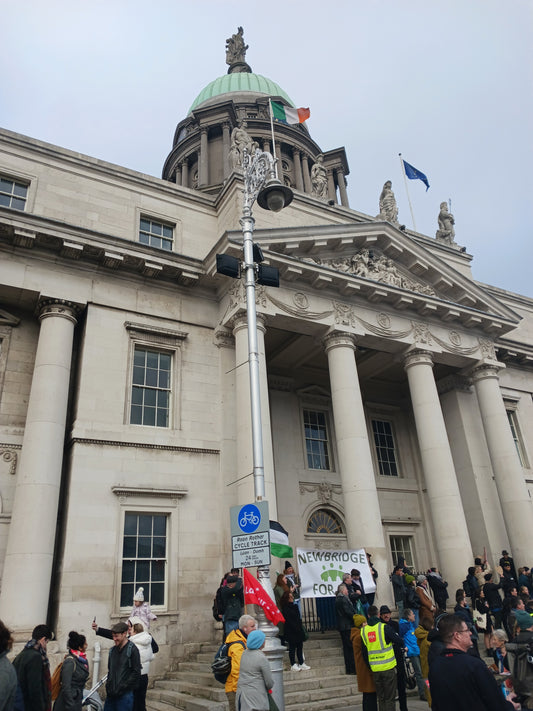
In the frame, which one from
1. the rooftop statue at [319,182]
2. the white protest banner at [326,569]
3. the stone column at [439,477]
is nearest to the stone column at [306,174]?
the rooftop statue at [319,182]

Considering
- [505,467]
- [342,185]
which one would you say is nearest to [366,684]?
[505,467]

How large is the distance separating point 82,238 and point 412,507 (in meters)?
17.1

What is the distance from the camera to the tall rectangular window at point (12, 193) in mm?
18516

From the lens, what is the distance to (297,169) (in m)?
42.0

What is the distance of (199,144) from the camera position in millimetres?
42719

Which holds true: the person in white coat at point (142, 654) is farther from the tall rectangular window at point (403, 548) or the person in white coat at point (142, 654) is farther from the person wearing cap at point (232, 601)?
the tall rectangular window at point (403, 548)

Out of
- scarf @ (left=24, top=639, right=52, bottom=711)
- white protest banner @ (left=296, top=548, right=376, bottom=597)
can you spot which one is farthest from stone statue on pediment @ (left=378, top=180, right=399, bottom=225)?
scarf @ (left=24, top=639, right=52, bottom=711)

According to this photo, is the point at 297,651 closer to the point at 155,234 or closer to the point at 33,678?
the point at 33,678

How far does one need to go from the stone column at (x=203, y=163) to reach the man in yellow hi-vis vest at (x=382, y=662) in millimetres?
34307

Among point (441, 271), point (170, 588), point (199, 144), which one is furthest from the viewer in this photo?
point (199, 144)

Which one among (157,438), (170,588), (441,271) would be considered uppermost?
(441,271)

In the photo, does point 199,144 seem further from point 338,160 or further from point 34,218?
point 34,218

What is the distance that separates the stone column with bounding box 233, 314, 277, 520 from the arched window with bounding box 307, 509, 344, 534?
583cm

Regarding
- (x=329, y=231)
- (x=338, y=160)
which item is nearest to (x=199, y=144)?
(x=338, y=160)
